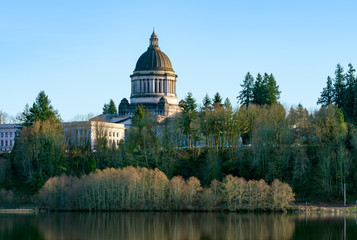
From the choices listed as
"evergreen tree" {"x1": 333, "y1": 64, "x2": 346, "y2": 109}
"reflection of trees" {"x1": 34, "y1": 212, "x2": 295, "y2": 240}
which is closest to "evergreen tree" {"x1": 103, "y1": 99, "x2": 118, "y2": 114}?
"evergreen tree" {"x1": 333, "y1": 64, "x2": 346, "y2": 109}

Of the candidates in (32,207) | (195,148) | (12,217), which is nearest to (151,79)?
(195,148)

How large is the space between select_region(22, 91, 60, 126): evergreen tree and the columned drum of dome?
1418 inches

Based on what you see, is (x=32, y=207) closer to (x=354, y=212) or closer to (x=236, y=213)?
(x=236, y=213)

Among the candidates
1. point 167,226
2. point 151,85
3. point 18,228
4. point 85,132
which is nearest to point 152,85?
point 151,85

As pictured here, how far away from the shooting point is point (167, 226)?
53719 mm

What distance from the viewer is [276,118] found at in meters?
81.3

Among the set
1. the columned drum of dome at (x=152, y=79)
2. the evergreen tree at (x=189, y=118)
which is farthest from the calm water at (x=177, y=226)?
the columned drum of dome at (x=152, y=79)

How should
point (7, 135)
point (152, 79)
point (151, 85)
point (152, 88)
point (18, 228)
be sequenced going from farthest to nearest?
point (152, 88), point (151, 85), point (152, 79), point (7, 135), point (18, 228)

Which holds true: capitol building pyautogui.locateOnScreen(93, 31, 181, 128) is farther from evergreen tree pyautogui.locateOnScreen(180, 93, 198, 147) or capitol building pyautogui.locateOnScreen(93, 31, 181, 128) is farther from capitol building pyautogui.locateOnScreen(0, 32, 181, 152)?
evergreen tree pyautogui.locateOnScreen(180, 93, 198, 147)

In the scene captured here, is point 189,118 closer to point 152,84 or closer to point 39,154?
point 39,154

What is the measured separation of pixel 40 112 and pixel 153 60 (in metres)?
40.5

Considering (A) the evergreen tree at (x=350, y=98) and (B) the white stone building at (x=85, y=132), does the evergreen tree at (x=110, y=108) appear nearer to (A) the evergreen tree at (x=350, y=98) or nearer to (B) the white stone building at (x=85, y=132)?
(B) the white stone building at (x=85, y=132)

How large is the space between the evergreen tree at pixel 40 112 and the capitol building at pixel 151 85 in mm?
31896

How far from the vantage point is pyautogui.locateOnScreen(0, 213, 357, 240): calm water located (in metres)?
48.5
